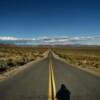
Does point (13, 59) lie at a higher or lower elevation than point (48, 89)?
lower

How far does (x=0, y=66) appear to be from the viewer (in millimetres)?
22438

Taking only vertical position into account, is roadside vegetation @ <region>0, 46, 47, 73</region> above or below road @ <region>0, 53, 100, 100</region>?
below

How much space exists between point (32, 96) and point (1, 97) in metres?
1.34

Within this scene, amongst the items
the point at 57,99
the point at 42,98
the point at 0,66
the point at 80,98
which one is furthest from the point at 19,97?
the point at 0,66

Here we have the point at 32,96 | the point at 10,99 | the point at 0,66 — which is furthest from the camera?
the point at 0,66

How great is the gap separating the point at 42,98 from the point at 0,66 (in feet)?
51.4

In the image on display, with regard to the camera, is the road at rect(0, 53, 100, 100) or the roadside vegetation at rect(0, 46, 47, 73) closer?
the road at rect(0, 53, 100, 100)

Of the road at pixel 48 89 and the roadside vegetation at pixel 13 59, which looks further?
the roadside vegetation at pixel 13 59

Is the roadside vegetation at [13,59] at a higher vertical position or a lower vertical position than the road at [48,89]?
lower

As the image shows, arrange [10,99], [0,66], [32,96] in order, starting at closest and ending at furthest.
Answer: [10,99] < [32,96] < [0,66]

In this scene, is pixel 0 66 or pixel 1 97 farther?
pixel 0 66

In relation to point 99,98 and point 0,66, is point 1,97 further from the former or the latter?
point 0,66

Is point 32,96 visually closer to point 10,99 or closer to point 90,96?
point 10,99

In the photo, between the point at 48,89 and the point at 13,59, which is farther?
the point at 13,59
